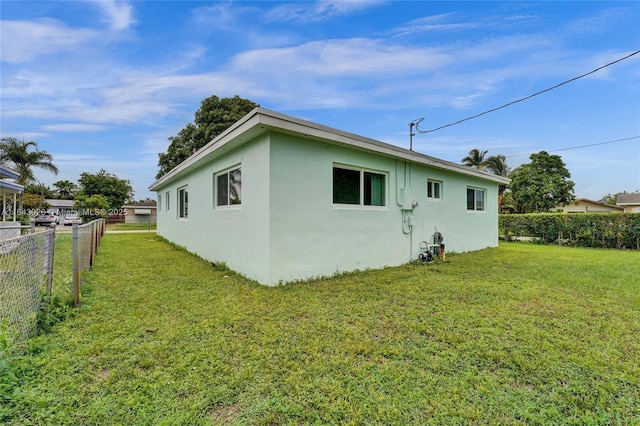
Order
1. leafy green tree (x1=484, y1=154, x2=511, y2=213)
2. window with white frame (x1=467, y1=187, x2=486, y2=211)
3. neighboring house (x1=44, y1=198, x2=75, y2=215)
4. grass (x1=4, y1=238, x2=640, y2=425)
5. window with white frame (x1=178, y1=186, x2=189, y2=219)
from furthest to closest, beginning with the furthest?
neighboring house (x1=44, y1=198, x2=75, y2=215) < leafy green tree (x1=484, y1=154, x2=511, y2=213) < window with white frame (x1=178, y1=186, x2=189, y2=219) < window with white frame (x1=467, y1=187, x2=486, y2=211) < grass (x1=4, y1=238, x2=640, y2=425)

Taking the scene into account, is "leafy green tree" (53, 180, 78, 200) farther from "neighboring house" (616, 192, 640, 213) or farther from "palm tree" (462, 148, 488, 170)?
"neighboring house" (616, 192, 640, 213)

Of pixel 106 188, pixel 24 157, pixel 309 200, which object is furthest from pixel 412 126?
pixel 106 188

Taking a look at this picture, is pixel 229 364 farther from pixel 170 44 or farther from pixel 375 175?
pixel 170 44

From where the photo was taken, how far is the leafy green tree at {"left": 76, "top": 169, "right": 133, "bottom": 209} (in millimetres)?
37222

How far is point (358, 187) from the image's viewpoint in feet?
21.4

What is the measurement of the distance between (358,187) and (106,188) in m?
42.3

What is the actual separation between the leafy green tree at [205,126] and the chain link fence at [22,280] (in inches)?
818

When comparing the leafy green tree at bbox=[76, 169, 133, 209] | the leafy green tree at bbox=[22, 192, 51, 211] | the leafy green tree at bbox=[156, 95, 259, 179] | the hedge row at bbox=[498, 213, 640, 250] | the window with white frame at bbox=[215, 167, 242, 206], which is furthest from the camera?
the leafy green tree at bbox=[76, 169, 133, 209]

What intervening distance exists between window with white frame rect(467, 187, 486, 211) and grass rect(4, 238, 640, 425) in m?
5.68

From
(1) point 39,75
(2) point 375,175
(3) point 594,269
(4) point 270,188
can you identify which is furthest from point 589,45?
(1) point 39,75

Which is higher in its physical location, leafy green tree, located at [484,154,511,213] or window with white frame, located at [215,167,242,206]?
leafy green tree, located at [484,154,511,213]

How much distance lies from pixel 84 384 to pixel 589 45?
1322 cm

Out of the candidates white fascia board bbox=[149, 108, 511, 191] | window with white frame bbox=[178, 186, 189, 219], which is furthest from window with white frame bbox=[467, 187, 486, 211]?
window with white frame bbox=[178, 186, 189, 219]

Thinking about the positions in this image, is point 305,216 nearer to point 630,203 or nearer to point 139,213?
point 630,203
